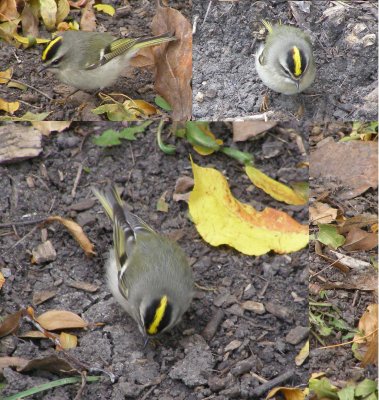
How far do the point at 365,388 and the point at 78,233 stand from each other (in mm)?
2350

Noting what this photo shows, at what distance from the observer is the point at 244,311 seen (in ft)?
17.4

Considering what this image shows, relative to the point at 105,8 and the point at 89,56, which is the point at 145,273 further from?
the point at 105,8

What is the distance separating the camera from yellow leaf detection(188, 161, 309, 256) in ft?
18.4

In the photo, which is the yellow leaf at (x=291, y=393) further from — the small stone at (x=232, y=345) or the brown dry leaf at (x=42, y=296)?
the brown dry leaf at (x=42, y=296)

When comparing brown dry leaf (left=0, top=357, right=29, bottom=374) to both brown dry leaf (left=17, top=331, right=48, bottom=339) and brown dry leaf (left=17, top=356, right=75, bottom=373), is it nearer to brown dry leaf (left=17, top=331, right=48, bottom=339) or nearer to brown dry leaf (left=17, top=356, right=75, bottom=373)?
brown dry leaf (left=17, top=356, right=75, bottom=373)

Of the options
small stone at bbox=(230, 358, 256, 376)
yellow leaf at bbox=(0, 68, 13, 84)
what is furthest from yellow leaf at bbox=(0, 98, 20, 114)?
small stone at bbox=(230, 358, 256, 376)

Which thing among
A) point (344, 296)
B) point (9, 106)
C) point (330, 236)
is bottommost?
point (344, 296)

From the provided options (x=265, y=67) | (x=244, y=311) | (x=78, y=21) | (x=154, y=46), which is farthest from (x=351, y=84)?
(x=78, y=21)

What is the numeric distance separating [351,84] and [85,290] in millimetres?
2614

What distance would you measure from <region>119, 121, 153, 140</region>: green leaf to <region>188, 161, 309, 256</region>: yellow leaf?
0.58 metres

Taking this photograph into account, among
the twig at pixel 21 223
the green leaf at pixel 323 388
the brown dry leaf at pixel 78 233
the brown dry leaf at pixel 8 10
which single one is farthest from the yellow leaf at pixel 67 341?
the brown dry leaf at pixel 8 10

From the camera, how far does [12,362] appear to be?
4727 millimetres

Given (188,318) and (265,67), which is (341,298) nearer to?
(188,318)

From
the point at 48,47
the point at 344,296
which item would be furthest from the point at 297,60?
the point at 48,47
